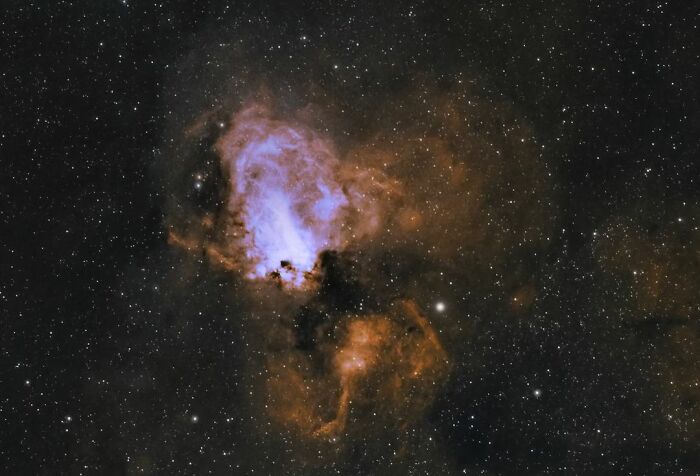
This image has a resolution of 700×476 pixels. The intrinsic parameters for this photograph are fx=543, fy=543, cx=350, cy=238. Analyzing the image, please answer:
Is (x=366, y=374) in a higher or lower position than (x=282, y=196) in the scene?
lower

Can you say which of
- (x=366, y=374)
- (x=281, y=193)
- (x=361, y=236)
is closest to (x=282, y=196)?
(x=281, y=193)

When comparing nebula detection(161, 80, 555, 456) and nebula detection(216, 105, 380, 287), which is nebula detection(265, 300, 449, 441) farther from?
nebula detection(216, 105, 380, 287)

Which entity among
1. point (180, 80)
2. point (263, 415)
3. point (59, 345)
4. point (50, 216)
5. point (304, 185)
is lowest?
point (263, 415)

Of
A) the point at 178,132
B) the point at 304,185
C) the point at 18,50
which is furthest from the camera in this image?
the point at 304,185

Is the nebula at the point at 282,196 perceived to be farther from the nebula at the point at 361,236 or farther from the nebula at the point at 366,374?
the nebula at the point at 366,374

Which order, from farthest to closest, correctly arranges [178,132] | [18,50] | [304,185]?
[304,185] → [178,132] → [18,50]

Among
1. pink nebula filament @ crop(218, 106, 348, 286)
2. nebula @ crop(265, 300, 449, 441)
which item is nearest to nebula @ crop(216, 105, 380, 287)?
pink nebula filament @ crop(218, 106, 348, 286)

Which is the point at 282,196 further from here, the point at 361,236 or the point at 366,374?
the point at 366,374

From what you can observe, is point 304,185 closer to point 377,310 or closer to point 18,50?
point 377,310

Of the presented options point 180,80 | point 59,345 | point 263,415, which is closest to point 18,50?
point 180,80
